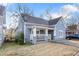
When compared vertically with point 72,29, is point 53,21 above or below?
above

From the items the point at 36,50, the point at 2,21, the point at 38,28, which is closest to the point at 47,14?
the point at 38,28

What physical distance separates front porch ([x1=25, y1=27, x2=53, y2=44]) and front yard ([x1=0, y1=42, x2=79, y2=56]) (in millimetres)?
105

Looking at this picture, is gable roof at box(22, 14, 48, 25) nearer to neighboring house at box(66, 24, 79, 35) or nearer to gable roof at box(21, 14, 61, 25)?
gable roof at box(21, 14, 61, 25)

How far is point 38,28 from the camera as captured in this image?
314cm

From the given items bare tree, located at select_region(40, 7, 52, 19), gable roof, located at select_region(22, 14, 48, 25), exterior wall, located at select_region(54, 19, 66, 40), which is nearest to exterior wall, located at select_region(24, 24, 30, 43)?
gable roof, located at select_region(22, 14, 48, 25)

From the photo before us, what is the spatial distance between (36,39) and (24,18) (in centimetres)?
37

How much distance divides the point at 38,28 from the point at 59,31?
324 millimetres

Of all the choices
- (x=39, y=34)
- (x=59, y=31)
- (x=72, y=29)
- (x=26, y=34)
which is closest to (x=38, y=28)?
(x=39, y=34)

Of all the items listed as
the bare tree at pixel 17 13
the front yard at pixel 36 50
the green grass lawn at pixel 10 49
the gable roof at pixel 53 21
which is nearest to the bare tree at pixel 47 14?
the gable roof at pixel 53 21

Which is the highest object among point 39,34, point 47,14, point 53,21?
point 47,14

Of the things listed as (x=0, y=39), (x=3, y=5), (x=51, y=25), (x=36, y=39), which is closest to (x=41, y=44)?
(x=36, y=39)

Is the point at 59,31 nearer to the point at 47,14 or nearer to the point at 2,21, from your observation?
the point at 47,14

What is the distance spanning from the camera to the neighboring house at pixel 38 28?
10.3ft

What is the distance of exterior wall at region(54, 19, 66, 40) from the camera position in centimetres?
317
